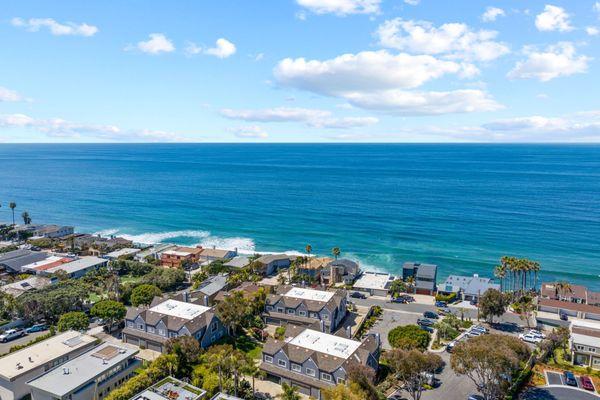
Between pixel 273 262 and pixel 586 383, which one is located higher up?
pixel 273 262

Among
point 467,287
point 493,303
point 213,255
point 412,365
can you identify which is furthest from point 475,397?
point 213,255

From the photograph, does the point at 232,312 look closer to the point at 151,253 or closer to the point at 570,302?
the point at 151,253

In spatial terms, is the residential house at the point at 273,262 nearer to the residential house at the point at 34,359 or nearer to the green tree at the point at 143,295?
the green tree at the point at 143,295

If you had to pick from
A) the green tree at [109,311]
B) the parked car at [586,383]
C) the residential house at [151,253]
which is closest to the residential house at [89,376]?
the green tree at [109,311]

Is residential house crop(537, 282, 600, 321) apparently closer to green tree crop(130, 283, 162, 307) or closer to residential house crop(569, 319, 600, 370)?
residential house crop(569, 319, 600, 370)

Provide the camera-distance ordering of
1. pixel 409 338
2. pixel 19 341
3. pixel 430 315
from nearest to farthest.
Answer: pixel 409 338
pixel 19 341
pixel 430 315

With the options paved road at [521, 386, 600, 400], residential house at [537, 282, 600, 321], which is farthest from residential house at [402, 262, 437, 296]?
paved road at [521, 386, 600, 400]
